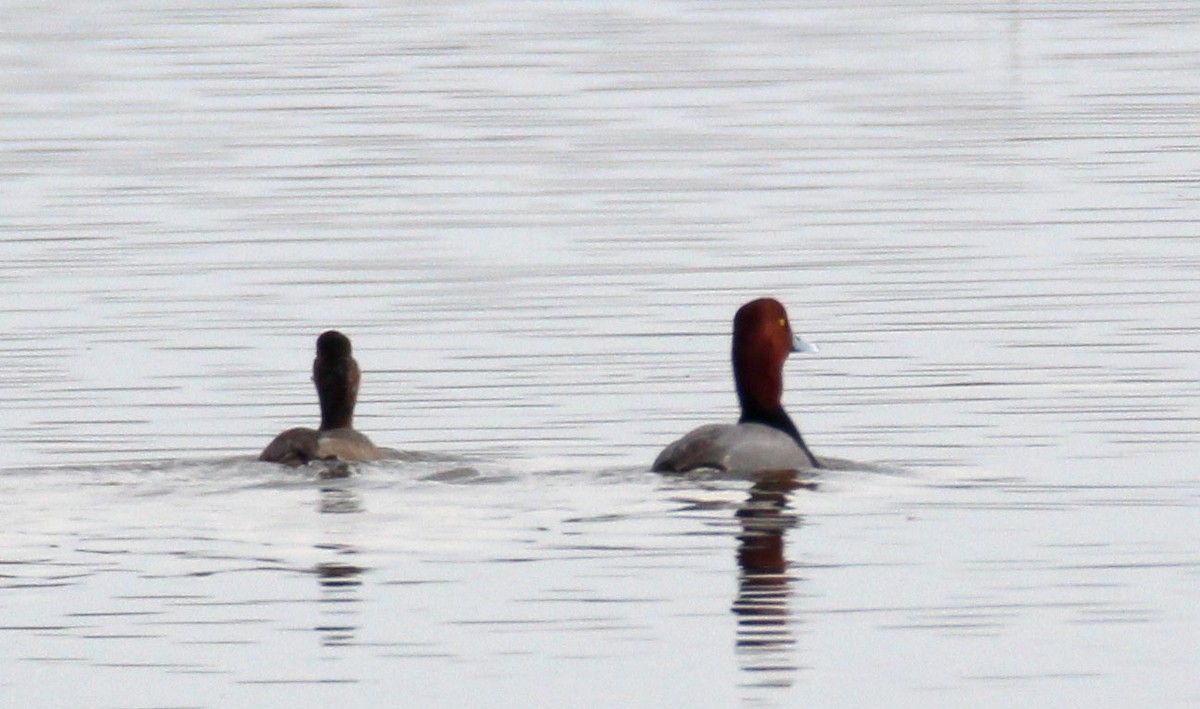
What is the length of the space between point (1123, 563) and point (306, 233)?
1490 centimetres

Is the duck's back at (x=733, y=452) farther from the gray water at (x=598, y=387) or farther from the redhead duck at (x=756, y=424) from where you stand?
the gray water at (x=598, y=387)

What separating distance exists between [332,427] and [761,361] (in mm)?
2393

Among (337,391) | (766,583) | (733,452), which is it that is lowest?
(766,583)

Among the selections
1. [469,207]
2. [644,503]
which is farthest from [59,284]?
[644,503]

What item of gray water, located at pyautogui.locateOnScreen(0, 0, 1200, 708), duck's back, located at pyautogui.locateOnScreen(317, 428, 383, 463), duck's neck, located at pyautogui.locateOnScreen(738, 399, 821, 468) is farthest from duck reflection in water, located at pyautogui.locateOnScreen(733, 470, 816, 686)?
duck's back, located at pyautogui.locateOnScreen(317, 428, 383, 463)

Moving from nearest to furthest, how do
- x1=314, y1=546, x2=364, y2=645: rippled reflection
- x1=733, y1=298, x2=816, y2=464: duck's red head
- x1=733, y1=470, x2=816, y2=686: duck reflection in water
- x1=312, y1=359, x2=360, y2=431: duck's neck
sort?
x1=733, y1=470, x2=816, y2=686: duck reflection in water, x1=314, y1=546, x2=364, y2=645: rippled reflection, x1=733, y1=298, x2=816, y2=464: duck's red head, x1=312, y1=359, x2=360, y2=431: duck's neck

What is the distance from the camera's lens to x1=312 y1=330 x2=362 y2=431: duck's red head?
56.2 ft

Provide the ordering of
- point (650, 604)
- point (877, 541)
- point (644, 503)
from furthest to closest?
point (644, 503), point (877, 541), point (650, 604)

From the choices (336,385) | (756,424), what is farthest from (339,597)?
(336,385)

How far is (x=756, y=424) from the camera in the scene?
53.5 feet

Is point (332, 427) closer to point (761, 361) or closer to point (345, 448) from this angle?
point (345, 448)

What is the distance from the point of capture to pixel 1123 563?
1334 cm

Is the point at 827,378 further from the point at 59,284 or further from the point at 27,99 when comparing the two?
the point at 27,99

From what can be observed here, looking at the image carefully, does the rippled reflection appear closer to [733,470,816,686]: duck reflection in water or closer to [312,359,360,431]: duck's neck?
[733,470,816,686]: duck reflection in water
